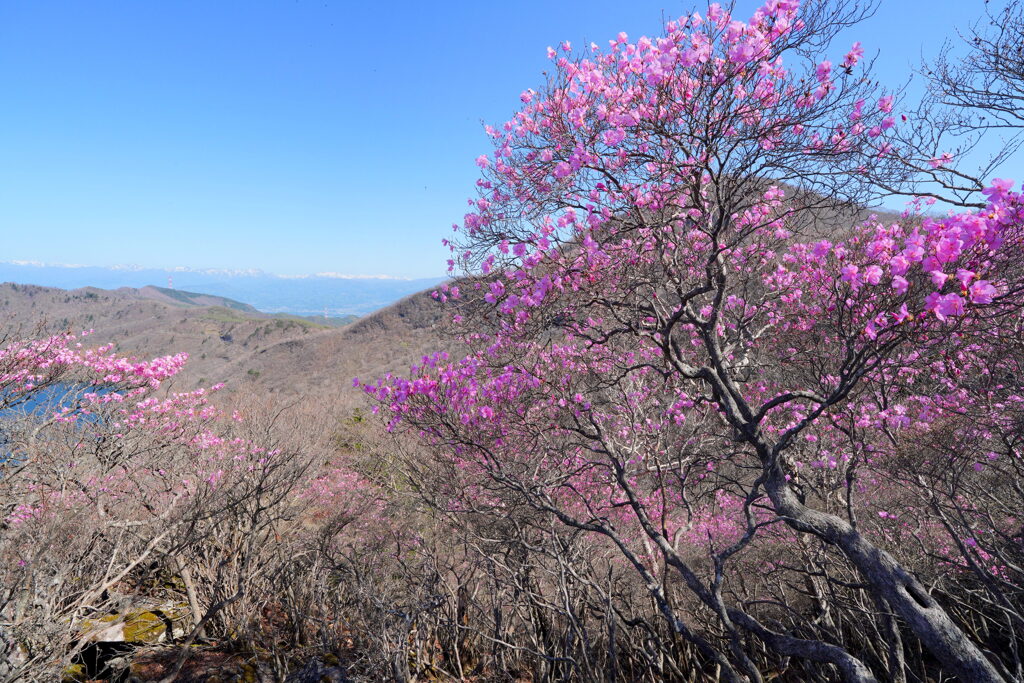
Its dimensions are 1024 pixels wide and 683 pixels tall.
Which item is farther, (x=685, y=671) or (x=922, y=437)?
(x=922, y=437)

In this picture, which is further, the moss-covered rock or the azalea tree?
the moss-covered rock

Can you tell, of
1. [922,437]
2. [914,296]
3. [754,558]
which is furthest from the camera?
[754,558]

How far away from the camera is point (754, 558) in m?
10.1

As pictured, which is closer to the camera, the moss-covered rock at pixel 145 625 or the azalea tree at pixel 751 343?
the azalea tree at pixel 751 343

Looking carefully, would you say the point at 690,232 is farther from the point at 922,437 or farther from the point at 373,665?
the point at 373,665

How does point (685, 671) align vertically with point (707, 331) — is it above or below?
below

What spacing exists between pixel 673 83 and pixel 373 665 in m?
5.96

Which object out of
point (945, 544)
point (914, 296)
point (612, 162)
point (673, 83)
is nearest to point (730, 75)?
point (673, 83)

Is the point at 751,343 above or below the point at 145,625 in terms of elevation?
above

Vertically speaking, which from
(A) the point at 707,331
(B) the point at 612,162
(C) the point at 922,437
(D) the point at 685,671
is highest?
(B) the point at 612,162

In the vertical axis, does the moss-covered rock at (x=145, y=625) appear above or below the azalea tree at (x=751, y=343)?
below

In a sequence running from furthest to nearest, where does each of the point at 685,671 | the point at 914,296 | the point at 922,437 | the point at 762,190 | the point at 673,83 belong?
the point at 922,437 → the point at 685,671 → the point at 762,190 → the point at 673,83 → the point at 914,296

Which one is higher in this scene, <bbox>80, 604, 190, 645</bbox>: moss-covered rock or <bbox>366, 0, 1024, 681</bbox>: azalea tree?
<bbox>366, 0, 1024, 681</bbox>: azalea tree

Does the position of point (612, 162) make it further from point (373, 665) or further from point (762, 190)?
point (373, 665)
